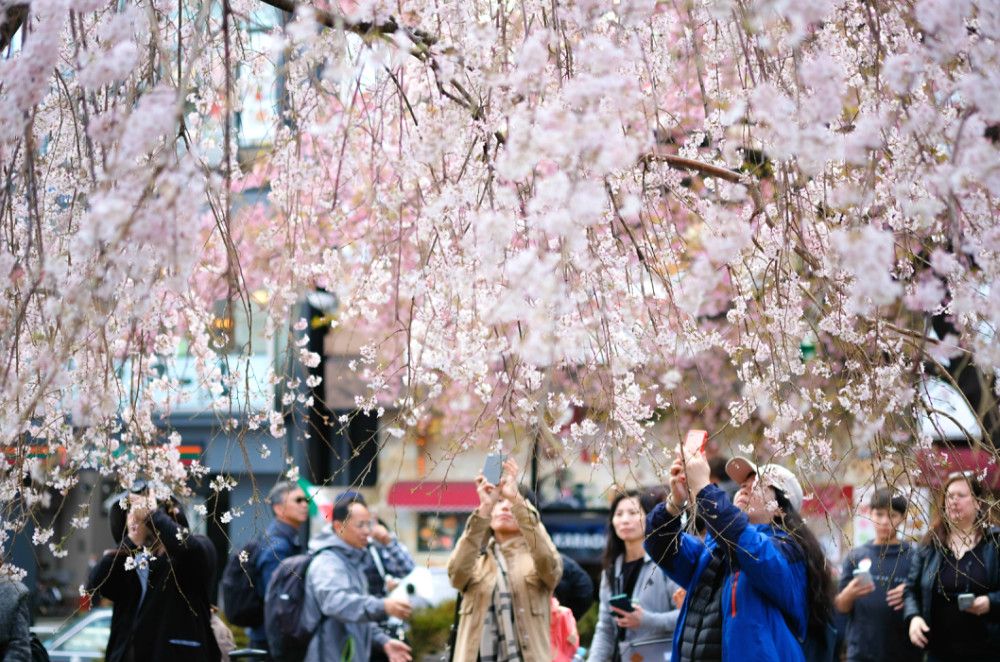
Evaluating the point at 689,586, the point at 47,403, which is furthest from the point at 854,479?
the point at 47,403

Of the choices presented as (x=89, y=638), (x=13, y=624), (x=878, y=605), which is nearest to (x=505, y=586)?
(x=878, y=605)

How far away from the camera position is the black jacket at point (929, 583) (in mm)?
4941

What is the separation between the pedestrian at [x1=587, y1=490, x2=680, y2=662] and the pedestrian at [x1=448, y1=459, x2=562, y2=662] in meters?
0.28

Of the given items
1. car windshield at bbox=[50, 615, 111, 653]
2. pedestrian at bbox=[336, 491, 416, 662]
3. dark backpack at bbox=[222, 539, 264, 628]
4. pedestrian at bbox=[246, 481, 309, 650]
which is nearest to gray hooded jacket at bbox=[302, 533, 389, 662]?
pedestrian at bbox=[336, 491, 416, 662]

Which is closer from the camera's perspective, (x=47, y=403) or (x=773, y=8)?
(x=773, y=8)

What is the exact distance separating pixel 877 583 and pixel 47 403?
3.76 m

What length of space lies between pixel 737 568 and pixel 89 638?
6.24m

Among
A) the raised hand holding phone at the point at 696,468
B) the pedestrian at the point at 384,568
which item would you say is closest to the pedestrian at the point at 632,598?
the raised hand holding phone at the point at 696,468

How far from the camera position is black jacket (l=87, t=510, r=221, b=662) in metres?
4.91

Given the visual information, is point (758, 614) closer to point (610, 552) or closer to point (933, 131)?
point (610, 552)

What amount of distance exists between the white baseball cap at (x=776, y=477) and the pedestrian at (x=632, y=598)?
2.57 ft

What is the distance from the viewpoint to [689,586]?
13.8 ft

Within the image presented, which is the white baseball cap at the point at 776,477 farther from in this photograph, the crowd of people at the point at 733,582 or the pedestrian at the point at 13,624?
the pedestrian at the point at 13,624

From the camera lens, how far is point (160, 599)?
4.95 m
